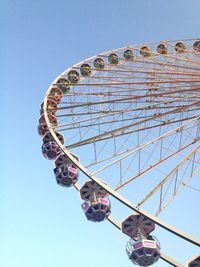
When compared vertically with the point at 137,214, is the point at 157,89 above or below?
above

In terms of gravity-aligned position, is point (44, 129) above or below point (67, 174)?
above

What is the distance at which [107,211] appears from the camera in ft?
58.6

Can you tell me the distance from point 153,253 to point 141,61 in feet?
44.7

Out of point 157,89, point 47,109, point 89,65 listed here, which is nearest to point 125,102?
point 157,89

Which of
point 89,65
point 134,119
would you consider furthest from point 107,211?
point 89,65

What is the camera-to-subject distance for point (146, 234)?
627 inches

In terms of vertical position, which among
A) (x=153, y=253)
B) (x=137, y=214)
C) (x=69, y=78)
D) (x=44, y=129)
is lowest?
(x=153, y=253)

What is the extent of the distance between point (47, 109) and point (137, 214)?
9.19 m

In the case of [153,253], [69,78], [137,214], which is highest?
[69,78]

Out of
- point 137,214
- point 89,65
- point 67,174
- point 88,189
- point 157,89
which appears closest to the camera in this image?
point 137,214

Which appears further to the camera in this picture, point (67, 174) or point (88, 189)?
point (67, 174)

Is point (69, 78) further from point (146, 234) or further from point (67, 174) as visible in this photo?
point (146, 234)

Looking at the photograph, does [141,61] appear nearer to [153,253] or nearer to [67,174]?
[67,174]

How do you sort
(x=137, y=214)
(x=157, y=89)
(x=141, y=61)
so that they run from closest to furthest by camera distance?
(x=137, y=214)
(x=157, y=89)
(x=141, y=61)
